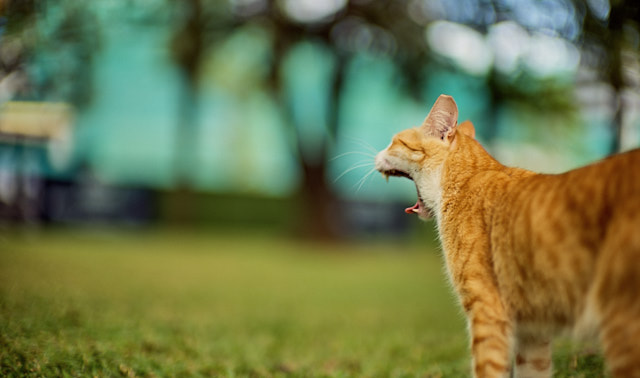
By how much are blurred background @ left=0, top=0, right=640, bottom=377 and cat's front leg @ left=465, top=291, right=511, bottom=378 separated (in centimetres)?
88

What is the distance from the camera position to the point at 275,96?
14.5 metres

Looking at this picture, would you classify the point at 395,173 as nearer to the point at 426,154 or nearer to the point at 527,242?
the point at 426,154

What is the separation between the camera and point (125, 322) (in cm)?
405

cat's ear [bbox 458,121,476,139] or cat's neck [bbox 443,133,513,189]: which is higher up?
cat's ear [bbox 458,121,476,139]

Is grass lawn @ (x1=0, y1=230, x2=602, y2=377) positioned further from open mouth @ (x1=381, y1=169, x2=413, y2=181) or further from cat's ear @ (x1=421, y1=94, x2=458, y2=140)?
cat's ear @ (x1=421, y1=94, x2=458, y2=140)

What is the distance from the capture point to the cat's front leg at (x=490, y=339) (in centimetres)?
223

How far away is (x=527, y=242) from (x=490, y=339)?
0.46 m

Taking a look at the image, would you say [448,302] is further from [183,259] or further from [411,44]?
[411,44]

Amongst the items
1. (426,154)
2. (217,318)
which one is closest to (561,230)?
(426,154)

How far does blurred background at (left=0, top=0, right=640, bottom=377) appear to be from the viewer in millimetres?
3773

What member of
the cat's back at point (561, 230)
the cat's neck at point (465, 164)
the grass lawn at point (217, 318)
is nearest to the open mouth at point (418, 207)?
the cat's neck at point (465, 164)

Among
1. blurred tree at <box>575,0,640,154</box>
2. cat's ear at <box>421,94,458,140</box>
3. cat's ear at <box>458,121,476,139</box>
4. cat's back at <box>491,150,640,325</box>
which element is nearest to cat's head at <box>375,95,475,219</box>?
cat's ear at <box>421,94,458,140</box>

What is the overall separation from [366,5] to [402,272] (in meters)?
6.52

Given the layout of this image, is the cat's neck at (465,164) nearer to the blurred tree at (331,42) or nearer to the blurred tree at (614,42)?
the blurred tree at (614,42)
